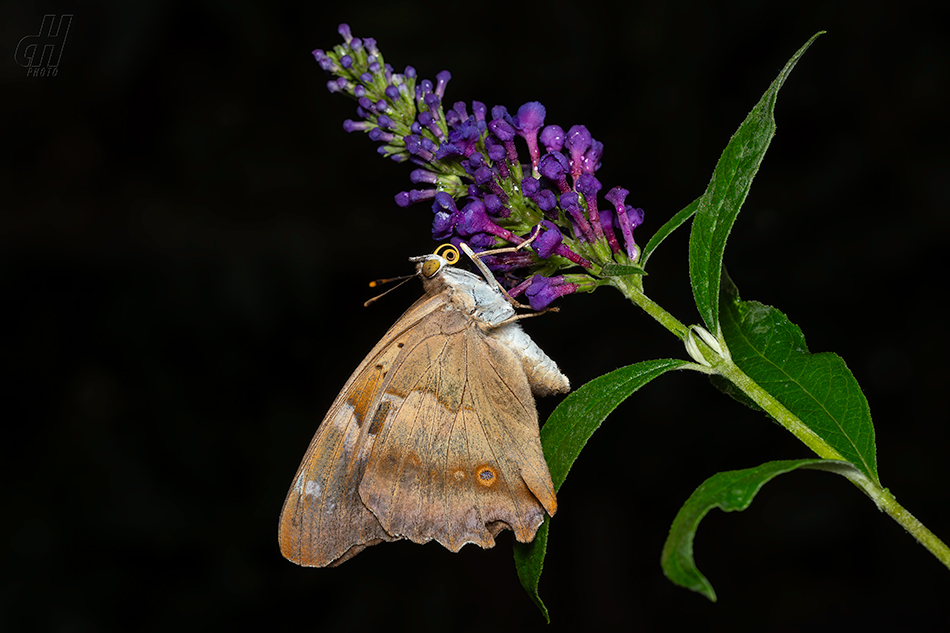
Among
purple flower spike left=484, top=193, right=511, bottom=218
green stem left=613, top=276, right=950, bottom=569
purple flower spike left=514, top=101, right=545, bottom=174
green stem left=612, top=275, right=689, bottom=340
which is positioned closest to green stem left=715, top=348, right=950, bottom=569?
green stem left=613, top=276, right=950, bottom=569

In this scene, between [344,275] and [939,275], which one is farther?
[344,275]

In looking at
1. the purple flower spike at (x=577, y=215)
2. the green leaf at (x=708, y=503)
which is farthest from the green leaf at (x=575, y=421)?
the purple flower spike at (x=577, y=215)

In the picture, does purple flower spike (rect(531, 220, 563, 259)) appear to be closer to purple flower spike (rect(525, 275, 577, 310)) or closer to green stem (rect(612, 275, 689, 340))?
purple flower spike (rect(525, 275, 577, 310))

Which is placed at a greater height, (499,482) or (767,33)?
(767,33)

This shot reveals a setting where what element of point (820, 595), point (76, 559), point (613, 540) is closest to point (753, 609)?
point (820, 595)

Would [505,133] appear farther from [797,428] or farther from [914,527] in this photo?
[914,527]

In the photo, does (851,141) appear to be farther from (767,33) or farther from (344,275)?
(344,275)

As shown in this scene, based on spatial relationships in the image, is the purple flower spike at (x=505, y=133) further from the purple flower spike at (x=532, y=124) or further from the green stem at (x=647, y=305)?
the green stem at (x=647, y=305)
